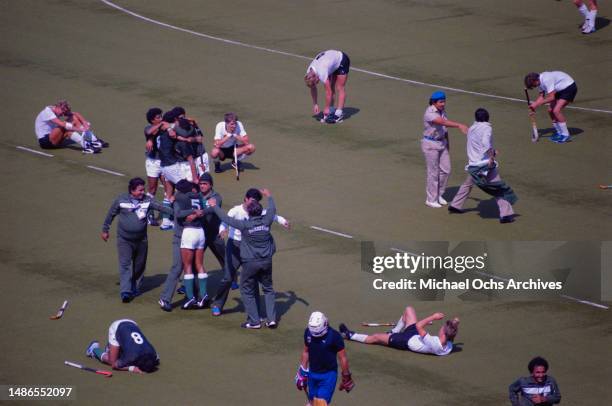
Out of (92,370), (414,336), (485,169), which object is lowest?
(92,370)

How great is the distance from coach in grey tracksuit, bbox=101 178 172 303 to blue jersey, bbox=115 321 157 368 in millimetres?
2447

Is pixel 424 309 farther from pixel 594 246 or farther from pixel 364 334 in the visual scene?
pixel 594 246

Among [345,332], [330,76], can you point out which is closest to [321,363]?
[345,332]

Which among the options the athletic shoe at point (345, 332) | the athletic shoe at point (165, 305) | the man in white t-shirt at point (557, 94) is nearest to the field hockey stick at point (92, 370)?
the athletic shoe at point (165, 305)

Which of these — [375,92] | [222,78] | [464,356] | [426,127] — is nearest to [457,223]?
[426,127]

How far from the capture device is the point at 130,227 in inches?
819

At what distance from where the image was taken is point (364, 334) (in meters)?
19.7

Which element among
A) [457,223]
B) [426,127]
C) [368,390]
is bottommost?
[368,390]

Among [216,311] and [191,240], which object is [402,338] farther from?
[191,240]

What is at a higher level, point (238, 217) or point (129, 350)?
point (238, 217)

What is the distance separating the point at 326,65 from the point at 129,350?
12624 mm

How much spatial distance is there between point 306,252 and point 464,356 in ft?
16.0

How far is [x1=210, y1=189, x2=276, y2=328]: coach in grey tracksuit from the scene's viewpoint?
19.5 metres

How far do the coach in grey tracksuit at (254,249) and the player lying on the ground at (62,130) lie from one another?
9.46 m
